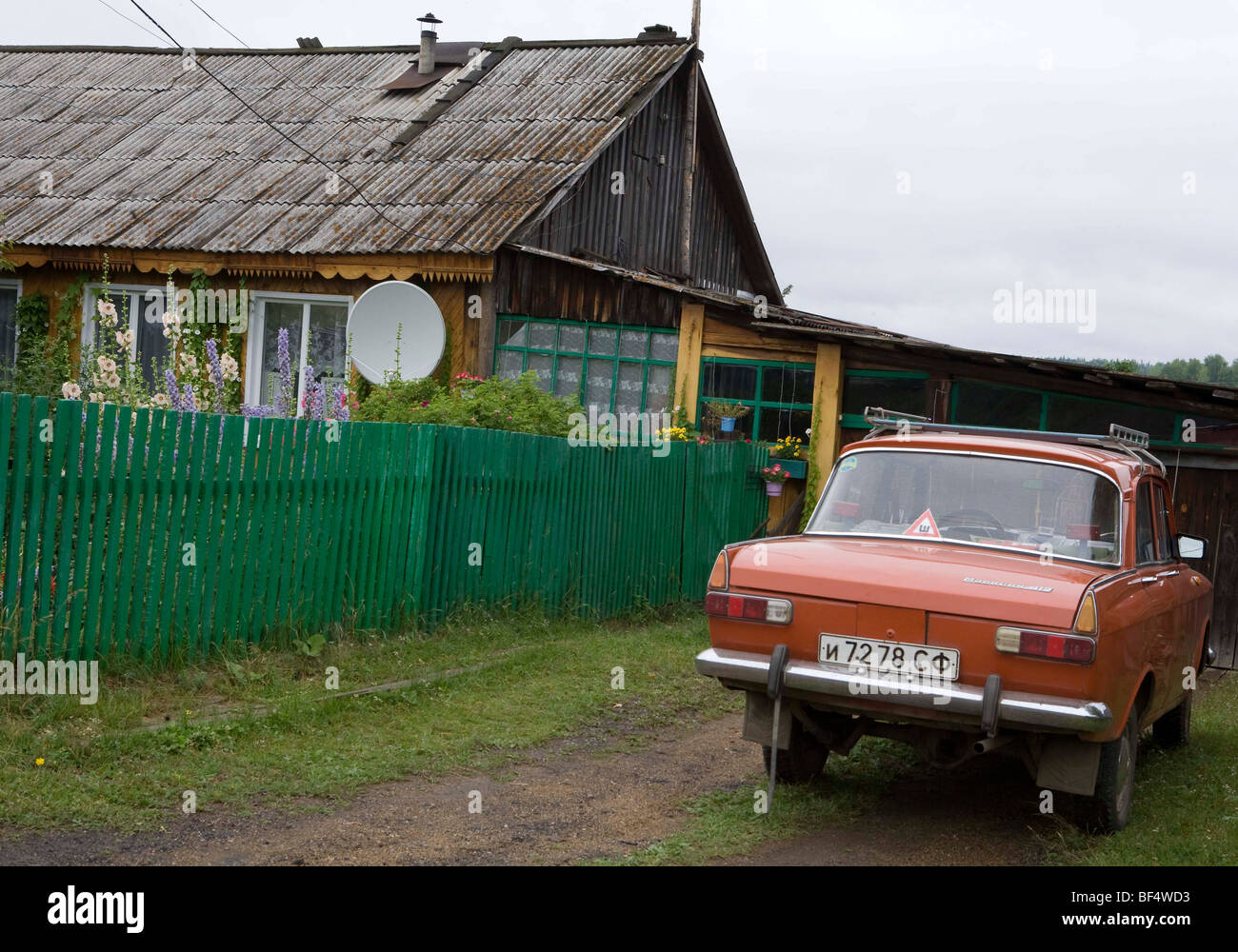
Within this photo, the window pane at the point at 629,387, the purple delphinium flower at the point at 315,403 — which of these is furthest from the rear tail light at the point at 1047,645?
the window pane at the point at 629,387

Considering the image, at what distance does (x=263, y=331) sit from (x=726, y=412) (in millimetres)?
6818

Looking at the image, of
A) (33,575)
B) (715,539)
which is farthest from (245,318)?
(33,575)

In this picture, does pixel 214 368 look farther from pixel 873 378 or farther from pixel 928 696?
pixel 873 378

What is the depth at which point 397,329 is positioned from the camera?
15.9 m

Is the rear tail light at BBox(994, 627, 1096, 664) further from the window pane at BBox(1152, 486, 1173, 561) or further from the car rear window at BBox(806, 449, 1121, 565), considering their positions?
the window pane at BBox(1152, 486, 1173, 561)

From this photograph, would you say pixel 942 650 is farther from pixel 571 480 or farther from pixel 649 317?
pixel 649 317

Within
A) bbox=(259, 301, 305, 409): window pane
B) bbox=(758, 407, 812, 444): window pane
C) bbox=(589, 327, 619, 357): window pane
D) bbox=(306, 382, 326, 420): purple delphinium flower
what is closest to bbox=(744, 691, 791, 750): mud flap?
bbox=(306, 382, 326, 420): purple delphinium flower

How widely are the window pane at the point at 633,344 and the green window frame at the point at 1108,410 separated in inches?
164

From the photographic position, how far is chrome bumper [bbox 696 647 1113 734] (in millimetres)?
5293

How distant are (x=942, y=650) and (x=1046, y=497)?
1340 millimetres

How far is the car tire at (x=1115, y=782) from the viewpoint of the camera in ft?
18.9

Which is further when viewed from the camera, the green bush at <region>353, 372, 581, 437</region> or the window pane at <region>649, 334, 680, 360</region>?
the window pane at <region>649, 334, 680, 360</region>

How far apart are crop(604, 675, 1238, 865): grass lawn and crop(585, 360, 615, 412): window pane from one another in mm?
8899

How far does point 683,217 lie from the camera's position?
21.5 metres
